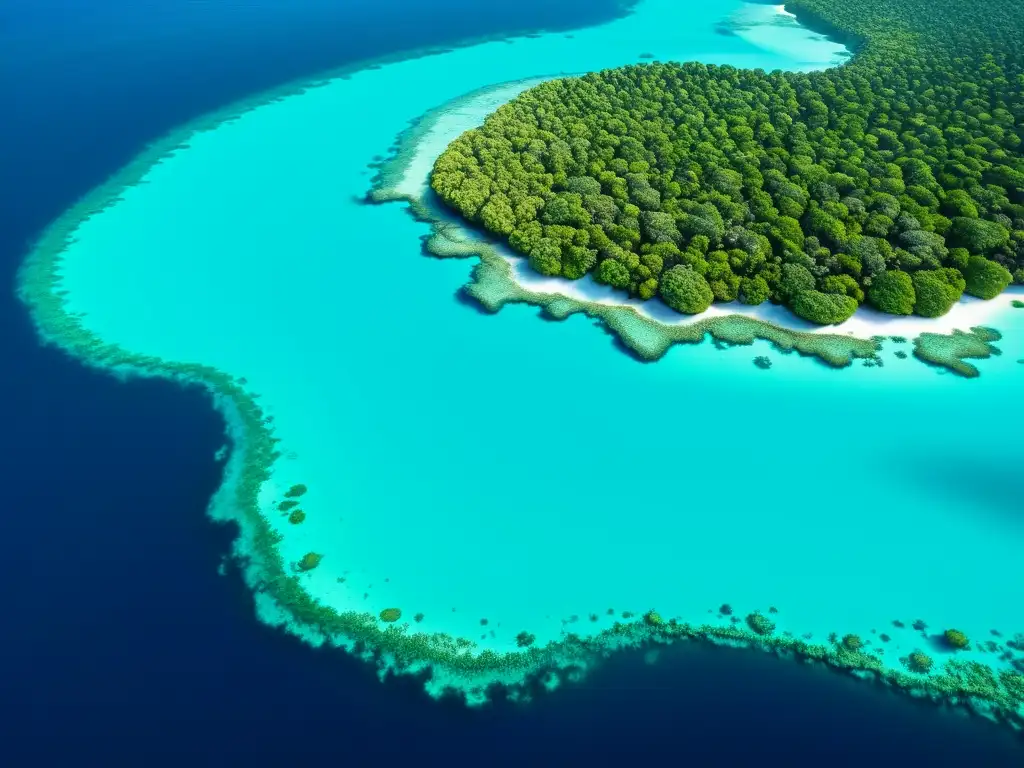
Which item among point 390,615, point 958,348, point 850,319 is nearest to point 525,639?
point 390,615

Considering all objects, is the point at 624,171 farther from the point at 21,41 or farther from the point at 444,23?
the point at 21,41

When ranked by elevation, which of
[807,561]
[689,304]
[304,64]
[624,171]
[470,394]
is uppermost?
[304,64]

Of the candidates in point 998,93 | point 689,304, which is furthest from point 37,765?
point 998,93

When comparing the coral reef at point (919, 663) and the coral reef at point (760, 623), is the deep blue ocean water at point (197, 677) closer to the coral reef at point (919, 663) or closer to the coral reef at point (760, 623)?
the coral reef at point (760, 623)

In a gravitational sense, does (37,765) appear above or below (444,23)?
below

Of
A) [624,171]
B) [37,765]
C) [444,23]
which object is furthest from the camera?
[444,23]

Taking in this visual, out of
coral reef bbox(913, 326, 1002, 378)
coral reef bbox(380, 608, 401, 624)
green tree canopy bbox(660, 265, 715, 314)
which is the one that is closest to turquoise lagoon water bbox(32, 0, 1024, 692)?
coral reef bbox(380, 608, 401, 624)

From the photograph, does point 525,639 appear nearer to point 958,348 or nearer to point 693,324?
point 693,324
